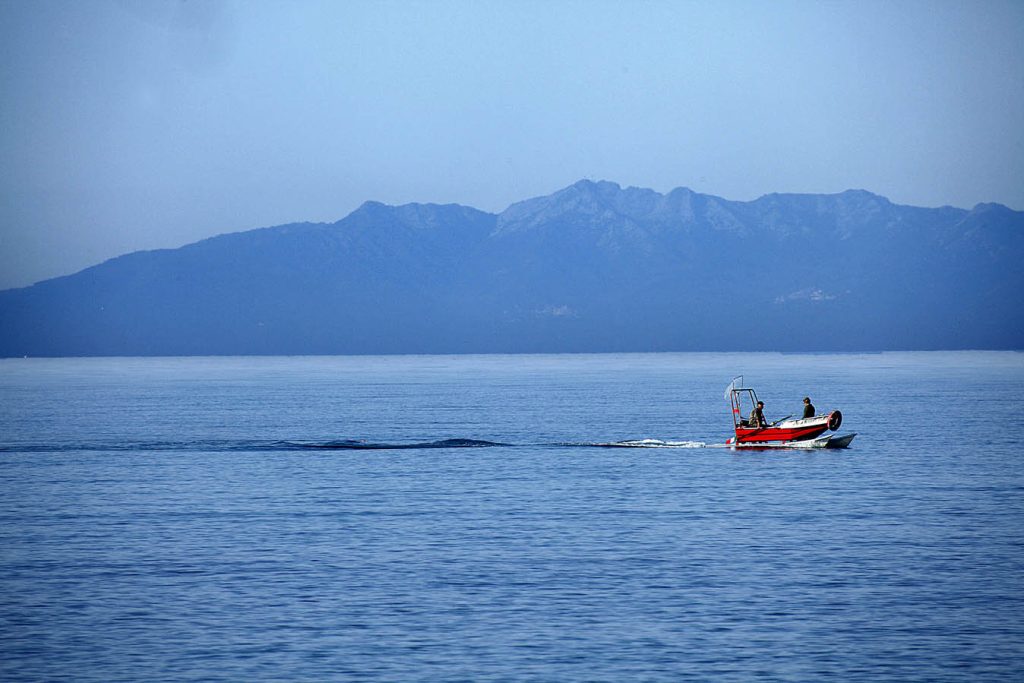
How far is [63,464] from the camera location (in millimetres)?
82312

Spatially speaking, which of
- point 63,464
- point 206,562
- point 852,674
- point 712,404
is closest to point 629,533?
point 206,562

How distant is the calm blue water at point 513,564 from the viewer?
32094 millimetres

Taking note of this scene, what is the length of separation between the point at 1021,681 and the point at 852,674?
383 cm

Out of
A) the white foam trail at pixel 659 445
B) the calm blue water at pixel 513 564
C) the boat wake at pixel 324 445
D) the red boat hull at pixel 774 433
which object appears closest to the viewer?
the calm blue water at pixel 513 564

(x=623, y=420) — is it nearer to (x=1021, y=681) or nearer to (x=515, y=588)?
(x=515, y=588)

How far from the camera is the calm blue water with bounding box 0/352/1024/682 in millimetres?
32094

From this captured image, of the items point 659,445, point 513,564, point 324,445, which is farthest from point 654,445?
point 513,564

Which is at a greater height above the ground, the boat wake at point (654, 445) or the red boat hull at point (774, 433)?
the red boat hull at point (774, 433)

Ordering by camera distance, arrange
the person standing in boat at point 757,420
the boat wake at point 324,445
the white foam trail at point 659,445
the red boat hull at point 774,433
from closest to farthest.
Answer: the red boat hull at point 774,433, the person standing in boat at point 757,420, the white foam trail at point 659,445, the boat wake at point 324,445

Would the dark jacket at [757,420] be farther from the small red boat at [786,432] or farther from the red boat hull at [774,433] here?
the red boat hull at [774,433]

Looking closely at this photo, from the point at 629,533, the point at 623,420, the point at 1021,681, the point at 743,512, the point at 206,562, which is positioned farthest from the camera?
the point at 623,420

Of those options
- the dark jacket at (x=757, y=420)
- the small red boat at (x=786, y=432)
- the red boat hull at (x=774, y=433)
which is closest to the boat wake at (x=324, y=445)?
the small red boat at (x=786, y=432)

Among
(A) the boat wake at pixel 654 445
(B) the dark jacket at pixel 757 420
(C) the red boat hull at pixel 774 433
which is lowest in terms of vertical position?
(A) the boat wake at pixel 654 445

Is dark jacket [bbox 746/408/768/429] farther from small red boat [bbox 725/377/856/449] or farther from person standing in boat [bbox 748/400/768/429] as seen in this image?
small red boat [bbox 725/377/856/449]
